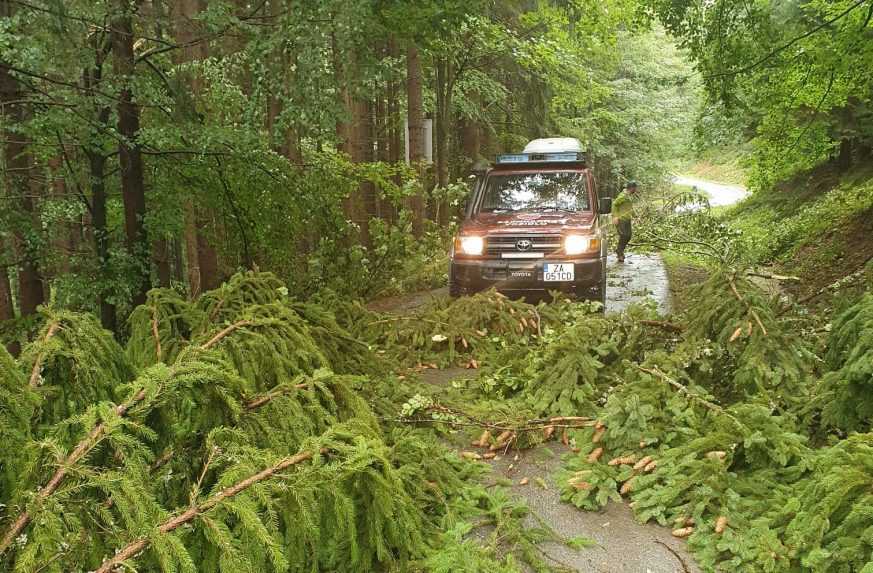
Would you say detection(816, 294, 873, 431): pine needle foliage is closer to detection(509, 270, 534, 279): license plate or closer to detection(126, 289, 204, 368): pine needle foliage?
detection(126, 289, 204, 368): pine needle foliage

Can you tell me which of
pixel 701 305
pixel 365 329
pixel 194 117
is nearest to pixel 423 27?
pixel 194 117

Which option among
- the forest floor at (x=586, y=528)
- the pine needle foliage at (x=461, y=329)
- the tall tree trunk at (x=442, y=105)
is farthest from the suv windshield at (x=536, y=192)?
the tall tree trunk at (x=442, y=105)

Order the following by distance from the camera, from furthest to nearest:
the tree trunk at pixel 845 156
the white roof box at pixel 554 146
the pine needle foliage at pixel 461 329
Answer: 1. the tree trunk at pixel 845 156
2. the white roof box at pixel 554 146
3. the pine needle foliage at pixel 461 329

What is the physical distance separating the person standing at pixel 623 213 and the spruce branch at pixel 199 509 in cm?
1391

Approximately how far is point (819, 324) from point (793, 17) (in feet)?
21.1

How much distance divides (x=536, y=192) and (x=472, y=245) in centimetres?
158

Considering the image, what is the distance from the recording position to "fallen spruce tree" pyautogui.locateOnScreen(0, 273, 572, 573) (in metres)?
1.81

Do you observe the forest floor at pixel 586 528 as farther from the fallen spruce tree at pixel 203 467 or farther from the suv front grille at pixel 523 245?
the suv front grille at pixel 523 245

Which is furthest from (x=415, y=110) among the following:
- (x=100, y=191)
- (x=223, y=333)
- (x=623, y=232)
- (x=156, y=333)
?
(x=223, y=333)

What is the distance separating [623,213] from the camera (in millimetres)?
15711

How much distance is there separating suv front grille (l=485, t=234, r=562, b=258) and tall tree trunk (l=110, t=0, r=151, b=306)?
180 inches

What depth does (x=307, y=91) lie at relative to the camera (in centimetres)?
586

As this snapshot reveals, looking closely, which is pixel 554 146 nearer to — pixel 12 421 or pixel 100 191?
pixel 100 191

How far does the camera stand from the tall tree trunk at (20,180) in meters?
5.98
